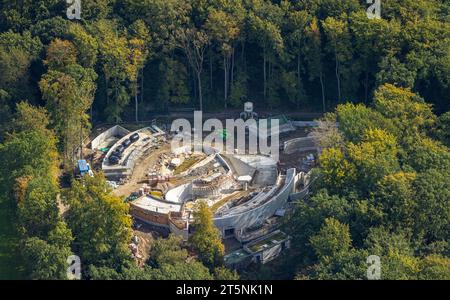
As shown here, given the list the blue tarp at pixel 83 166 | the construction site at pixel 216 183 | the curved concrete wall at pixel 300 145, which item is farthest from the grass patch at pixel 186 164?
the curved concrete wall at pixel 300 145

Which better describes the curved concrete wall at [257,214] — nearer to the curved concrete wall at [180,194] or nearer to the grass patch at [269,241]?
the grass patch at [269,241]

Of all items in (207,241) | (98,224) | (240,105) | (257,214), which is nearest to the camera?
(98,224)

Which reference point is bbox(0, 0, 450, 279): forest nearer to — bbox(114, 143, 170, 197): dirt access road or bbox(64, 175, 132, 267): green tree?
bbox(64, 175, 132, 267): green tree

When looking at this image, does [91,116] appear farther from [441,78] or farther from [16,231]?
[441,78]

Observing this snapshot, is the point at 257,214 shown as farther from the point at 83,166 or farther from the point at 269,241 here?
the point at 83,166

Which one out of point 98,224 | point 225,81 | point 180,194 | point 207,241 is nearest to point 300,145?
point 225,81
